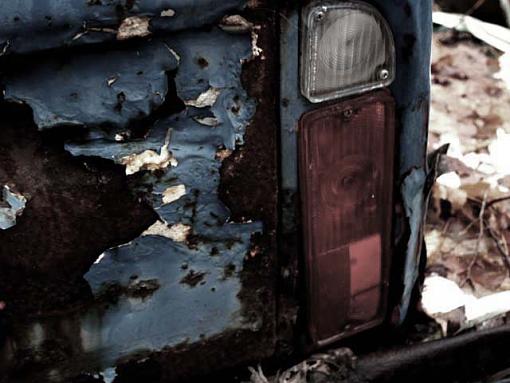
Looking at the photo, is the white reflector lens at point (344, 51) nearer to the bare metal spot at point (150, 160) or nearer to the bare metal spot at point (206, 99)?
the bare metal spot at point (206, 99)

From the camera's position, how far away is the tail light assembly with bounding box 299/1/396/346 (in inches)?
66.6

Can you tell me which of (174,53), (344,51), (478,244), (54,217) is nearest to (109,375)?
(54,217)

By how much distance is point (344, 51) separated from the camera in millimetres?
1707

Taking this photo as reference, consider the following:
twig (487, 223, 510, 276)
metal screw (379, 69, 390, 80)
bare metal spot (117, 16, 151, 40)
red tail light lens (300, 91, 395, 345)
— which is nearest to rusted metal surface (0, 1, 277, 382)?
bare metal spot (117, 16, 151, 40)

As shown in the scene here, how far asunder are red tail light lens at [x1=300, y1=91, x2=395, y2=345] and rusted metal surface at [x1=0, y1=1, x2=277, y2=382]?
0.34 ft

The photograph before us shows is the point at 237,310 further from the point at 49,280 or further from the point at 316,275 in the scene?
the point at 49,280

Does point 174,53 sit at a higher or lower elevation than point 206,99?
higher

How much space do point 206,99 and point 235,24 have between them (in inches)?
6.2

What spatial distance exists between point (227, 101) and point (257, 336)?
0.65m

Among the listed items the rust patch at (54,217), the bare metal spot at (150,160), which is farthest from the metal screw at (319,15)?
the rust patch at (54,217)

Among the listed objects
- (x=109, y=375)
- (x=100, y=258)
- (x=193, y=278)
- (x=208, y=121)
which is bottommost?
(x=109, y=375)

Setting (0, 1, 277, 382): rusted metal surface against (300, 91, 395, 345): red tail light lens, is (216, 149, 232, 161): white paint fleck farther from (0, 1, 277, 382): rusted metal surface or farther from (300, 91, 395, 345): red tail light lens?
(300, 91, 395, 345): red tail light lens

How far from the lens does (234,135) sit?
67.5 inches

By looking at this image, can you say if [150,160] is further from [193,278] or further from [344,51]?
[344,51]
